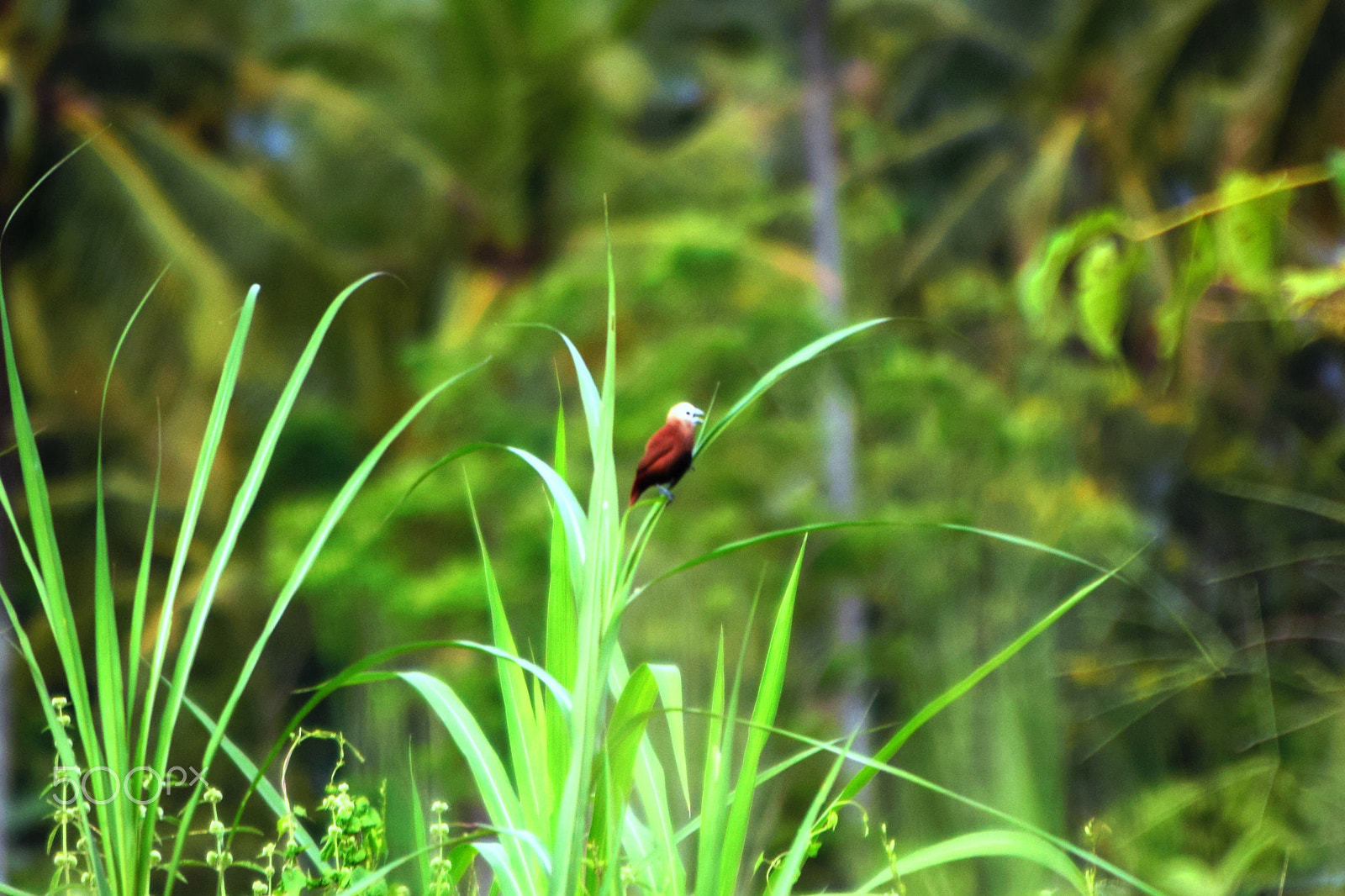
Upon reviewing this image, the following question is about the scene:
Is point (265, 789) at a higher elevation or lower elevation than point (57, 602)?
lower

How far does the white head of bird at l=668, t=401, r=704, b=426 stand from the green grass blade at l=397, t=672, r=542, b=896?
1.18 ft

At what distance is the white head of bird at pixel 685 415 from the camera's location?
1.20 meters

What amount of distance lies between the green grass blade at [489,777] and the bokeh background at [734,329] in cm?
269

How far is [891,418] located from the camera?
7012 mm

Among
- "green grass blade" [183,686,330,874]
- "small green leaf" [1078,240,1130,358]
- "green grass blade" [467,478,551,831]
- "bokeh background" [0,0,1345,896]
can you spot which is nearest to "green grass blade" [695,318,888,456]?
"green grass blade" [467,478,551,831]

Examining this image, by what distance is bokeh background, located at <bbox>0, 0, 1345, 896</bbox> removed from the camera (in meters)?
6.42

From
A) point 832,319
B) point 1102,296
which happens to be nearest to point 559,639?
point 1102,296

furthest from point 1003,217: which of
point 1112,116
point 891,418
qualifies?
point 891,418

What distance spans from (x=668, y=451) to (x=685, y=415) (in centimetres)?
4

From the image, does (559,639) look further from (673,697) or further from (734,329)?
(734,329)

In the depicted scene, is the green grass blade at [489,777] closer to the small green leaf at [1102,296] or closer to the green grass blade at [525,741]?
the green grass blade at [525,741]

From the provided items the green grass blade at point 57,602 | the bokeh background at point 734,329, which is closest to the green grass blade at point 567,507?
the green grass blade at point 57,602

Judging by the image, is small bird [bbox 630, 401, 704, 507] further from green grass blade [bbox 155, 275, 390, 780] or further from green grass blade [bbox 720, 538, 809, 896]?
green grass blade [bbox 155, 275, 390, 780]

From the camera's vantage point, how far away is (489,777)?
964 mm
